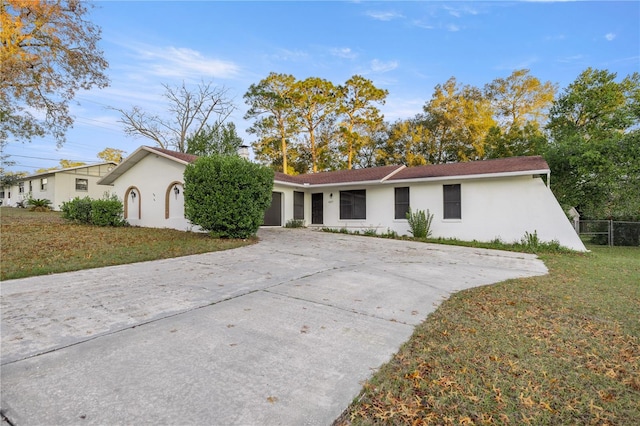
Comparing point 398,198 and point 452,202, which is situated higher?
point 398,198

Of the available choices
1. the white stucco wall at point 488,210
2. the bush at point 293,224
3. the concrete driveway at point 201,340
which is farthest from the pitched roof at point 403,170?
the concrete driveway at point 201,340

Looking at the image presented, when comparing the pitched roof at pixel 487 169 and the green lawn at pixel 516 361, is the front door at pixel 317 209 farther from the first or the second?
the green lawn at pixel 516 361

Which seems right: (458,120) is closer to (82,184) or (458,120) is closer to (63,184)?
(82,184)

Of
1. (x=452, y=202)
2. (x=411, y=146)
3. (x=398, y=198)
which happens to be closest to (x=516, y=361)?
(x=452, y=202)

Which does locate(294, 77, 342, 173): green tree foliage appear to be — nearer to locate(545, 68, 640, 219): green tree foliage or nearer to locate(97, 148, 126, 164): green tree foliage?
locate(545, 68, 640, 219): green tree foliage

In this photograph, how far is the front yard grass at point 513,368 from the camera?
2.15 metres

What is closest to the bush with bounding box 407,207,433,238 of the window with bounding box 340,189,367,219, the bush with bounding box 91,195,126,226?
the window with bounding box 340,189,367,219

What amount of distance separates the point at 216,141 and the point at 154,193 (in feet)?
38.7

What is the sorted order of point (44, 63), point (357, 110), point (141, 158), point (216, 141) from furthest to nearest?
point (357, 110) → point (216, 141) → point (44, 63) → point (141, 158)

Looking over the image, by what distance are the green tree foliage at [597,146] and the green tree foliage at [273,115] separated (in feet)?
60.7

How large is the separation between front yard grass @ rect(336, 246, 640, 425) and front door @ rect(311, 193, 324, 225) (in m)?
12.3

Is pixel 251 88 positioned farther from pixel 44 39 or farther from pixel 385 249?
pixel 385 249

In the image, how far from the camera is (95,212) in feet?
45.2

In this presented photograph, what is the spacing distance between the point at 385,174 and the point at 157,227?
10704 mm
